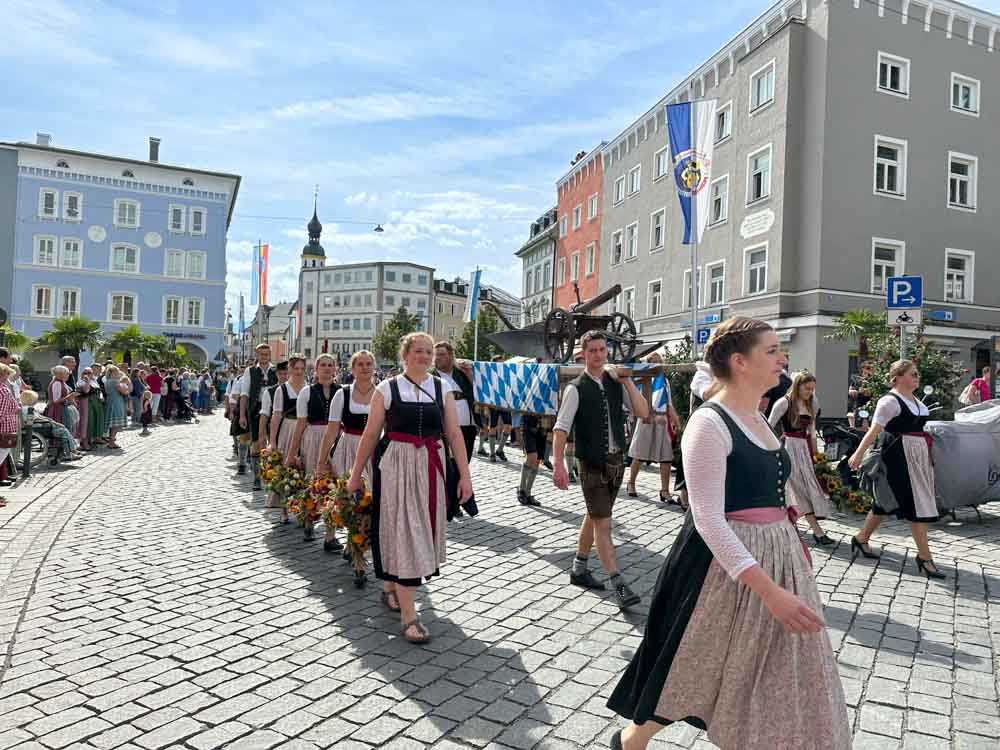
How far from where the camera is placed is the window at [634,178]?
34750mm

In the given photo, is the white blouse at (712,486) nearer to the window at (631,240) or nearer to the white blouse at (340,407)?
the white blouse at (340,407)

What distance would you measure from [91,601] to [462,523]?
3806 mm

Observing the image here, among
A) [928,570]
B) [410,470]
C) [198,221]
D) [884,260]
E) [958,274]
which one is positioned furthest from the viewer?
[198,221]

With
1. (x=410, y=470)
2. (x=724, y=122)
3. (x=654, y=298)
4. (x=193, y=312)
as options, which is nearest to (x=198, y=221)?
(x=193, y=312)

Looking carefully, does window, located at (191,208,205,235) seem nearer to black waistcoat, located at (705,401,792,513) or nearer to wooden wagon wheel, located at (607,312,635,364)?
wooden wagon wheel, located at (607,312,635,364)

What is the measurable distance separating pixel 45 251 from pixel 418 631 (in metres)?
54.1

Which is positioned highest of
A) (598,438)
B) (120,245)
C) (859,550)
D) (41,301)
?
(120,245)

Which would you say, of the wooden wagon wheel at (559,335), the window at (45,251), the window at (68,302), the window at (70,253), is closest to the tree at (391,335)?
the window at (68,302)

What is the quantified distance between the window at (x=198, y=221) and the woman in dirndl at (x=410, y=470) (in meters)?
53.0

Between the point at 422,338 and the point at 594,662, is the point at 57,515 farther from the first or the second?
the point at 594,662

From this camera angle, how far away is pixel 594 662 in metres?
4.20

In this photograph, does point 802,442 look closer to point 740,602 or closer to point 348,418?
point 348,418

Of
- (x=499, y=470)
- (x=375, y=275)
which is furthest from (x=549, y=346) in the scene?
(x=375, y=275)

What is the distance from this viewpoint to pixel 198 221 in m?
52.9
